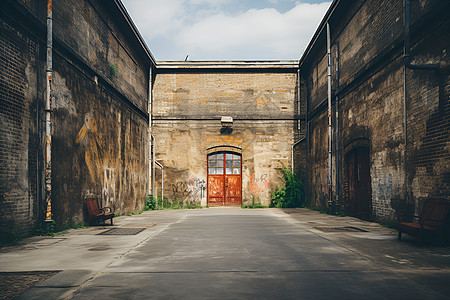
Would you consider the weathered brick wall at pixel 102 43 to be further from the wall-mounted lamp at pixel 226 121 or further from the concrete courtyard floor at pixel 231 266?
the concrete courtyard floor at pixel 231 266

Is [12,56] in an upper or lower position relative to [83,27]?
lower

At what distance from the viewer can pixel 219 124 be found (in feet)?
59.3

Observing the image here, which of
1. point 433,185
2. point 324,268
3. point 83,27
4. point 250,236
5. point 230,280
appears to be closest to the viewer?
point 230,280

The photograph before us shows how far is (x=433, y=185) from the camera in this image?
23.4 feet

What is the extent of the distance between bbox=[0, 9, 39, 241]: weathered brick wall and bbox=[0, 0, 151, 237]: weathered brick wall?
18 millimetres

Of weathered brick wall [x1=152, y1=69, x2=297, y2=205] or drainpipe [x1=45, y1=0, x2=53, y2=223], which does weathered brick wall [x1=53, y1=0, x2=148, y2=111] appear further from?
weathered brick wall [x1=152, y1=69, x2=297, y2=205]

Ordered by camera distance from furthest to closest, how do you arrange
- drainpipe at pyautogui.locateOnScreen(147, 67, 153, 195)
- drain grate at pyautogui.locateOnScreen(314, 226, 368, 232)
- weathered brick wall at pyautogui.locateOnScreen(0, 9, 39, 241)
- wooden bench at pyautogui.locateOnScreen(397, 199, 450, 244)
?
drainpipe at pyautogui.locateOnScreen(147, 67, 153, 195) < drain grate at pyautogui.locateOnScreen(314, 226, 368, 232) < weathered brick wall at pyautogui.locateOnScreen(0, 9, 39, 241) < wooden bench at pyautogui.locateOnScreen(397, 199, 450, 244)

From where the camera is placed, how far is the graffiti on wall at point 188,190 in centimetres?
1769

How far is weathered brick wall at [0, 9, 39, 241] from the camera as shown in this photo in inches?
256

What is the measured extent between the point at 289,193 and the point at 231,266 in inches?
515

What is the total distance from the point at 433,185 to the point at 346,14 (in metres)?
7.80

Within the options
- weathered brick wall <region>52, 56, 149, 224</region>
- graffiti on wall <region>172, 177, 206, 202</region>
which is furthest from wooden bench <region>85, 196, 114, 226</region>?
graffiti on wall <region>172, 177, 206, 202</region>

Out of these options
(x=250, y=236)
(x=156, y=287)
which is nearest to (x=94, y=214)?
(x=250, y=236)

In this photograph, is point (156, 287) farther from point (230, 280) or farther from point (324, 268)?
point (324, 268)
